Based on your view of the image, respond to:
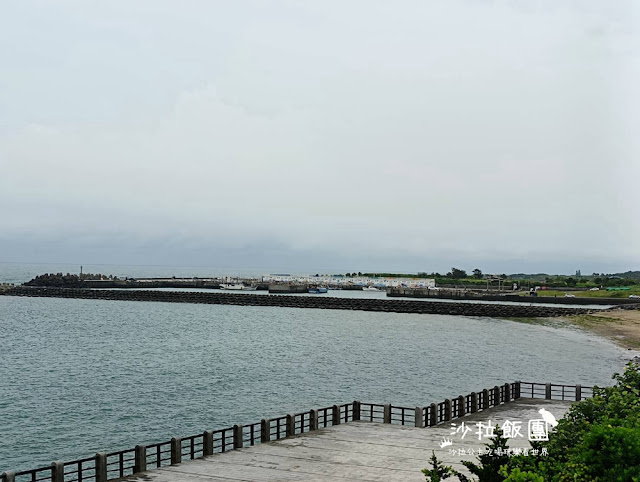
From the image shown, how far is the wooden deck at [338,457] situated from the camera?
20455mm

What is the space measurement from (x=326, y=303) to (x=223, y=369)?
9892 cm

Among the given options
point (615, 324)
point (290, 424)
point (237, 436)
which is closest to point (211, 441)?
point (237, 436)

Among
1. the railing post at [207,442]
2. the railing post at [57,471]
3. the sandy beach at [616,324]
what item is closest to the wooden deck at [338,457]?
the railing post at [207,442]

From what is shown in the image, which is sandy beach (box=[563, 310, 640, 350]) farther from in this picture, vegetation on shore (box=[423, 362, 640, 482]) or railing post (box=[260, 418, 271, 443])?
vegetation on shore (box=[423, 362, 640, 482])

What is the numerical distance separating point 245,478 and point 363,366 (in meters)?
44.8

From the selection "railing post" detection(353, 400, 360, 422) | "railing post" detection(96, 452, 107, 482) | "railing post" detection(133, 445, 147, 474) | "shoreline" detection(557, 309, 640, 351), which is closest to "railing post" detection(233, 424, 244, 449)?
"railing post" detection(133, 445, 147, 474)

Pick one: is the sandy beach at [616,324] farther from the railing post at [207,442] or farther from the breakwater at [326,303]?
the railing post at [207,442]

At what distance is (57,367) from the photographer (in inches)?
2496

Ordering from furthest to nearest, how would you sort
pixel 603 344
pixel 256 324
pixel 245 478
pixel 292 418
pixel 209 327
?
pixel 256 324
pixel 209 327
pixel 603 344
pixel 292 418
pixel 245 478

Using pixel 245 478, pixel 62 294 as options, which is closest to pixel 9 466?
pixel 245 478

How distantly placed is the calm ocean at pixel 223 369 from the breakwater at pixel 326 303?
61.8 feet

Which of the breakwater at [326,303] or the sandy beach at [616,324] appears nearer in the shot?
the sandy beach at [616,324]

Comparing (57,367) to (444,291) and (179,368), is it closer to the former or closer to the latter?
(179,368)

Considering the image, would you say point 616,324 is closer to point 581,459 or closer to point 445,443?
point 445,443
